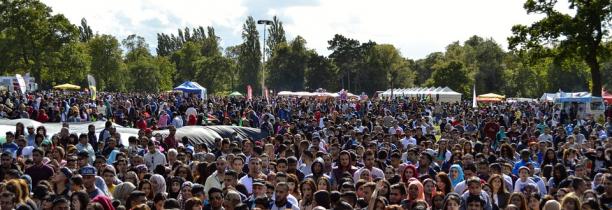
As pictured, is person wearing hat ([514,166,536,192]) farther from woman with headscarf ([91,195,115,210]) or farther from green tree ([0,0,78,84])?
green tree ([0,0,78,84])

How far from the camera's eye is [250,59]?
340 feet

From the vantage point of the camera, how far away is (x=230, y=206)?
8.03 m

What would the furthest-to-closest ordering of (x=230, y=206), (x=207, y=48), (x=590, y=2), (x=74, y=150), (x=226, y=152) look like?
(x=207, y=48), (x=590, y=2), (x=226, y=152), (x=74, y=150), (x=230, y=206)

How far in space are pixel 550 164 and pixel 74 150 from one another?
24.9 feet

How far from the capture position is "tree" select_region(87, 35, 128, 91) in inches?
3337

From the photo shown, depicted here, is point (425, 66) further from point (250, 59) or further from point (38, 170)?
point (38, 170)

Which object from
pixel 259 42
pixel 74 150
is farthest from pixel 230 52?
pixel 74 150

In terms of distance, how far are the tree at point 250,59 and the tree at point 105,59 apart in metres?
20.3

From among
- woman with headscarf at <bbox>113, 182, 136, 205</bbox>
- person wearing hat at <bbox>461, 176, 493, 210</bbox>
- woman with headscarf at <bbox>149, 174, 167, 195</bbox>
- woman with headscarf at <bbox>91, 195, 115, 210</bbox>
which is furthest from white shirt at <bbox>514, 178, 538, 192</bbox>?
woman with headscarf at <bbox>91, 195, 115, 210</bbox>

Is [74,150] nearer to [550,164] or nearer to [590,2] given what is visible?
[550,164]

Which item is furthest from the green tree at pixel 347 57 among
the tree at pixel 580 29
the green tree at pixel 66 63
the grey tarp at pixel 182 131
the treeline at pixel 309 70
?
the grey tarp at pixel 182 131

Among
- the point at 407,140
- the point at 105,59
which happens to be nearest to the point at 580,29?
the point at 407,140

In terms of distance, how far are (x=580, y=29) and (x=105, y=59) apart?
57938mm

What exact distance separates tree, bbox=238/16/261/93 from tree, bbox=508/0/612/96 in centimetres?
6523
